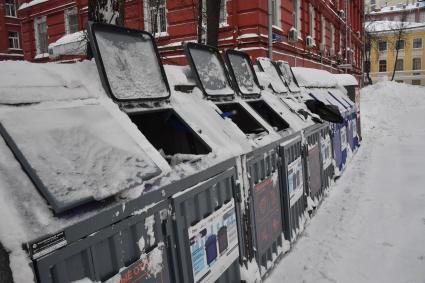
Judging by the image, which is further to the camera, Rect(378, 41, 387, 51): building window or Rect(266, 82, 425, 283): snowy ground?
Rect(378, 41, 387, 51): building window

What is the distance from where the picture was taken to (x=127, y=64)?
273cm

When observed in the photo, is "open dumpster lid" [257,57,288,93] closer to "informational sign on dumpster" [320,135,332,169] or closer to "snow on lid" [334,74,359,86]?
"informational sign on dumpster" [320,135,332,169]

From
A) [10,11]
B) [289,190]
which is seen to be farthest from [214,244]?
[10,11]

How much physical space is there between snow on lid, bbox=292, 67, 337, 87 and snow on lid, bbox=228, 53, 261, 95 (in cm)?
212

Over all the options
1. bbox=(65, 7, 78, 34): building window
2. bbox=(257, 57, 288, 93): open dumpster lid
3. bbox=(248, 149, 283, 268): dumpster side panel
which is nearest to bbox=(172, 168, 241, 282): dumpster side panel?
bbox=(248, 149, 283, 268): dumpster side panel

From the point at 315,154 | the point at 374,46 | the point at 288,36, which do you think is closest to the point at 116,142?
the point at 315,154

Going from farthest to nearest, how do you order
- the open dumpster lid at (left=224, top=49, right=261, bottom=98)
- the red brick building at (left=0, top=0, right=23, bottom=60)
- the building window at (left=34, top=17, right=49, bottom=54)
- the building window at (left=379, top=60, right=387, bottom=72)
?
the building window at (left=379, top=60, right=387, bottom=72) < the red brick building at (left=0, top=0, right=23, bottom=60) < the building window at (left=34, top=17, right=49, bottom=54) < the open dumpster lid at (left=224, top=49, right=261, bottom=98)

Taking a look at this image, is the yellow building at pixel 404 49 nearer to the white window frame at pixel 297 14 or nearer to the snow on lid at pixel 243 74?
the white window frame at pixel 297 14

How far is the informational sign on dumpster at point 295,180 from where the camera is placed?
383 centimetres

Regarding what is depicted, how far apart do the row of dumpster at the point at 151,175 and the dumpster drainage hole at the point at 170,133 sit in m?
0.01

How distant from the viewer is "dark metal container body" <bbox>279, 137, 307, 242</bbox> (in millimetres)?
3670

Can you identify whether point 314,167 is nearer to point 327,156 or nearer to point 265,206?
point 327,156

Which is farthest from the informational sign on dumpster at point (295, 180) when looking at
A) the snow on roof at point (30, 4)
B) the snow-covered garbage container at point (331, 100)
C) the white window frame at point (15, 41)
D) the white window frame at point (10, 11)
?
the white window frame at point (10, 11)

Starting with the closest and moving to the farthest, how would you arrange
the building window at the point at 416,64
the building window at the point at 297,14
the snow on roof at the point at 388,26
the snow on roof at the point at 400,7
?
the building window at the point at 297,14 < the snow on roof at the point at 388,26 < the building window at the point at 416,64 < the snow on roof at the point at 400,7
